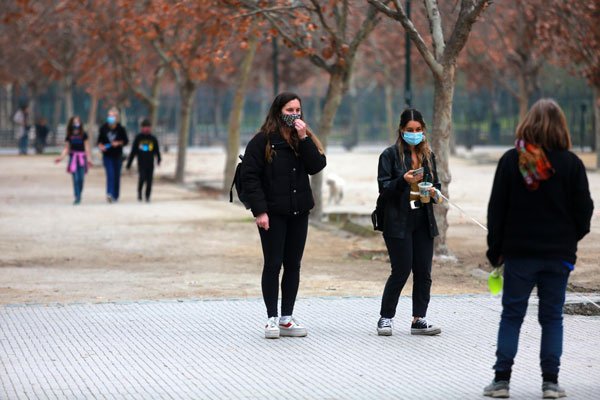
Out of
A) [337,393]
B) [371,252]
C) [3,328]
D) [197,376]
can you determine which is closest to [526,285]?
[337,393]

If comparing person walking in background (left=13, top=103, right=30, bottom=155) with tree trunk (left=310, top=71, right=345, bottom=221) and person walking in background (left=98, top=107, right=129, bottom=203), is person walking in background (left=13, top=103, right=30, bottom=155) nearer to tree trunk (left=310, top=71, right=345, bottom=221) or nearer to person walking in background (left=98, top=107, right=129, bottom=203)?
person walking in background (left=98, top=107, right=129, bottom=203)

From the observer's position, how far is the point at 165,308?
10.6 meters

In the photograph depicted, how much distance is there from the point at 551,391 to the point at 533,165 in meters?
1.27

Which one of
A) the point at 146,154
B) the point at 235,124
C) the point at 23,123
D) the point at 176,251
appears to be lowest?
the point at 176,251

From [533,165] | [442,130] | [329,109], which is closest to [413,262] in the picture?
[533,165]

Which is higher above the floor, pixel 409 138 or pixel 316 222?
pixel 409 138

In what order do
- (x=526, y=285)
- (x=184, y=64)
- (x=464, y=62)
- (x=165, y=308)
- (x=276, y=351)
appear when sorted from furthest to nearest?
(x=464, y=62) → (x=184, y=64) → (x=165, y=308) → (x=276, y=351) → (x=526, y=285)

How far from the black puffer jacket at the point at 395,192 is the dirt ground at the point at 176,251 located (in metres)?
3.01

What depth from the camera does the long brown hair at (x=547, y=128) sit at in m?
6.83

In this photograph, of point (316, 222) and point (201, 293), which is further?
point (316, 222)

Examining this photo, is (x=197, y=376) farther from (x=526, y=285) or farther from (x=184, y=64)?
(x=184, y=64)

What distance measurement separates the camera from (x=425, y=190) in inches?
351

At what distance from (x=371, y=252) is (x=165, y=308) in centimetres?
555

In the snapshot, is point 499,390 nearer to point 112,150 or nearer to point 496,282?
point 496,282
